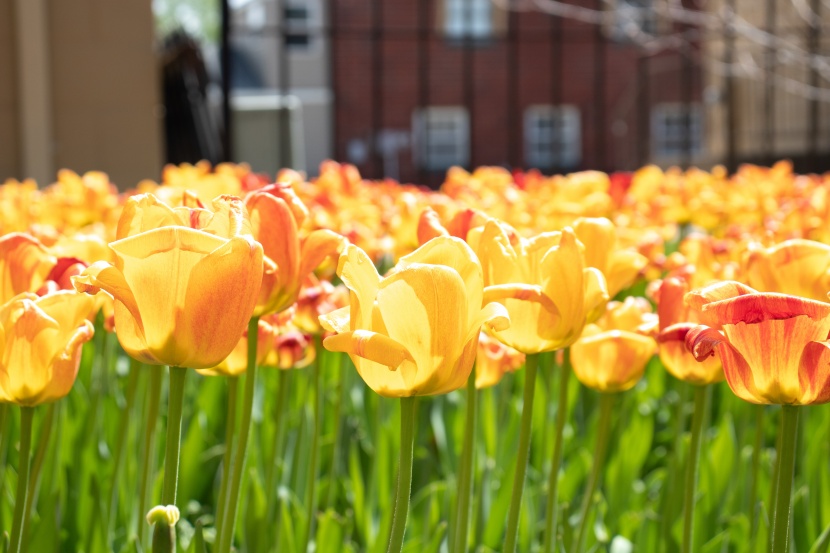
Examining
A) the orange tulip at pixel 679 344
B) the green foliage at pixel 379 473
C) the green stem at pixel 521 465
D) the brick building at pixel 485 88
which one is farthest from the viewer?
the brick building at pixel 485 88

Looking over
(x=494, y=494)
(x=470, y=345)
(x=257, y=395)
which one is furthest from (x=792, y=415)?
(x=257, y=395)

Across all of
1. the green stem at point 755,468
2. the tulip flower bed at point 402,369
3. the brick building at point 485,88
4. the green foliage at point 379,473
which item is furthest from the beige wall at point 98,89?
the brick building at point 485,88

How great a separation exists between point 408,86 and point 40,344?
17.0 metres

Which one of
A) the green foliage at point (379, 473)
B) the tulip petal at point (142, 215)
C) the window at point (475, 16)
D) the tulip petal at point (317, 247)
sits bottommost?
the green foliage at point (379, 473)

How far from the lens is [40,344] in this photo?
0.90m

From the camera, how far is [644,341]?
114 centimetres

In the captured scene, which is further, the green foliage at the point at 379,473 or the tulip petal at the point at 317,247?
the green foliage at the point at 379,473

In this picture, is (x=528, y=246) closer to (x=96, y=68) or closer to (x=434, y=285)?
(x=434, y=285)

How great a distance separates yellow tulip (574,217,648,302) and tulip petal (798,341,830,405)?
14.5 inches

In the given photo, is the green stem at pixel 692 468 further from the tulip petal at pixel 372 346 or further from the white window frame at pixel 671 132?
the white window frame at pixel 671 132

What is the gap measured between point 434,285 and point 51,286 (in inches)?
16.1

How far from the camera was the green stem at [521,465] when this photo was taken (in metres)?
0.97

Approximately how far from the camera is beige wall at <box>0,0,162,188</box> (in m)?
5.42

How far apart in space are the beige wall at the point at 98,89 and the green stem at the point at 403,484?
4.92m
